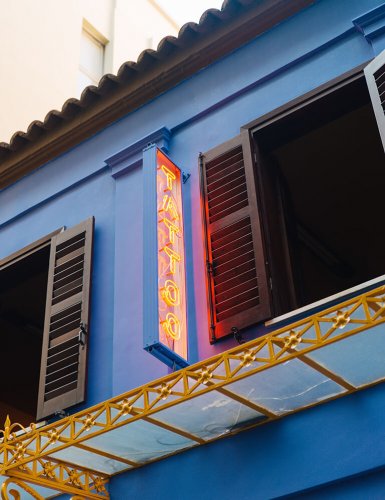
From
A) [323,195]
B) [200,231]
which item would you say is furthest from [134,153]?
[323,195]

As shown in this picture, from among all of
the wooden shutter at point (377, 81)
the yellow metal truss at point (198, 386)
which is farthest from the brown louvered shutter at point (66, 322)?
the wooden shutter at point (377, 81)

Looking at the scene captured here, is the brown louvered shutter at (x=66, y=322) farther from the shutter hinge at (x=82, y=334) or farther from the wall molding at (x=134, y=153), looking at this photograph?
the wall molding at (x=134, y=153)

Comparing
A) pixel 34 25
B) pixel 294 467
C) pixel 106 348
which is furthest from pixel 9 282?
pixel 34 25

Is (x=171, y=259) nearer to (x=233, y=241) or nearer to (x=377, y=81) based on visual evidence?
(x=233, y=241)

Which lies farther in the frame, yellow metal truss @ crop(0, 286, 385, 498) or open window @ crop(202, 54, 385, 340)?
open window @ crop(202, 54, 385, 340)

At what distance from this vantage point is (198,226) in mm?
6902

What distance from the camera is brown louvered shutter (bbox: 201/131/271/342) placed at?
6.11 meters

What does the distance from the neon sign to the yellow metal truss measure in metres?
0.36

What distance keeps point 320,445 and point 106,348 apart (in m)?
2.41

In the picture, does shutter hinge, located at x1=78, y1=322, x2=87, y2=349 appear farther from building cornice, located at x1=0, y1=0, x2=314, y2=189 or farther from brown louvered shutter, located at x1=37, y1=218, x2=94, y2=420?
building cornice, located at x1=0, y1=0, x2=314, y2=189

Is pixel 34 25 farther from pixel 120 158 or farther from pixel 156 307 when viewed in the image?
pixel 156 307

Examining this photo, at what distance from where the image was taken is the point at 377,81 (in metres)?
6.10

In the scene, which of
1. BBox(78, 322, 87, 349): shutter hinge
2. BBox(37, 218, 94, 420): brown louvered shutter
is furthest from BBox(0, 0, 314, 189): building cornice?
BBox(78, 322, 87, 349): shutter hinge

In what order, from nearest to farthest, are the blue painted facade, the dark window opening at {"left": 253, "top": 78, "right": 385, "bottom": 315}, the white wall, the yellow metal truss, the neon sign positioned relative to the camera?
the yellow metal truss
the blue painted facade
the neon sign
the dark window opening at {"left": 253, "top": 78, "right": 385, "bottom": 315}
the white wall
